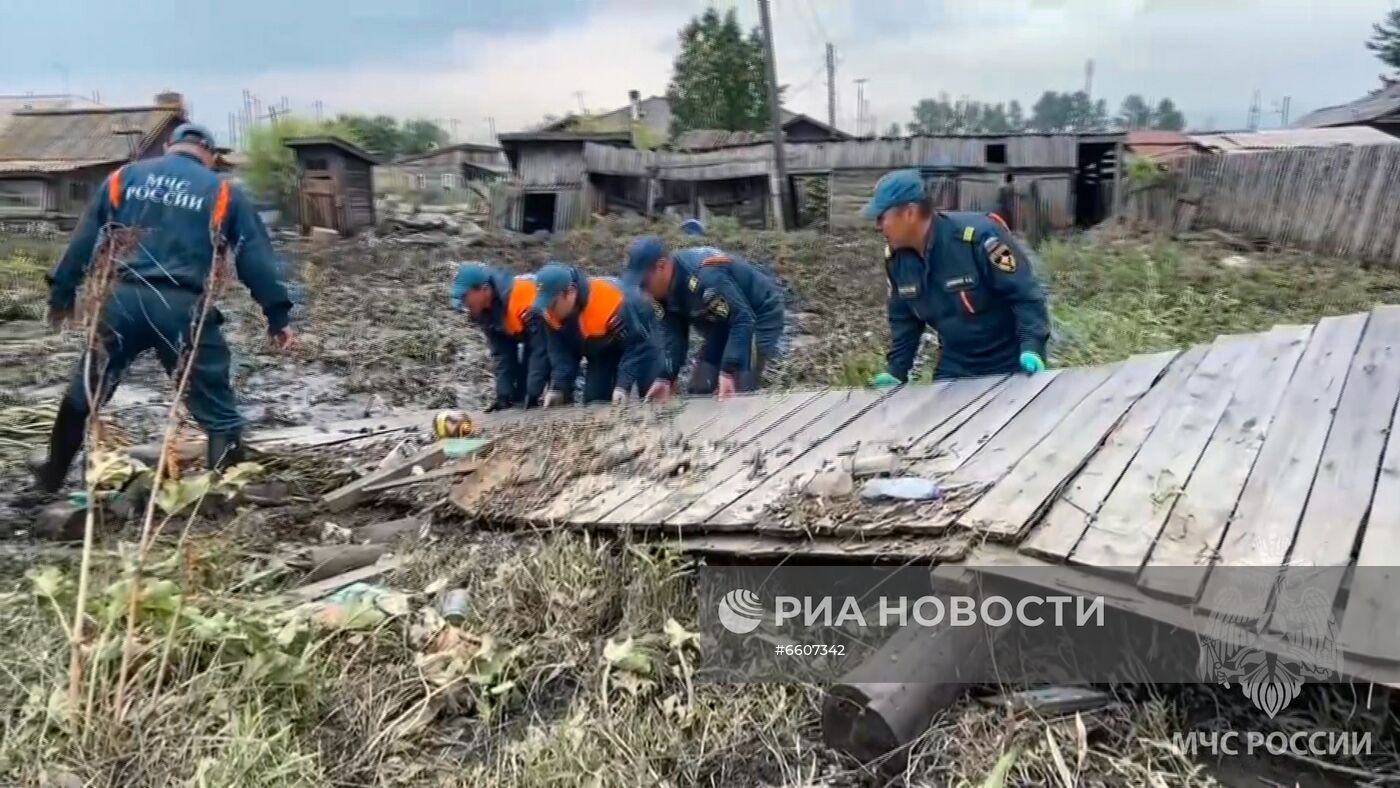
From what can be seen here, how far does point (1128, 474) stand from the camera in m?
3.08

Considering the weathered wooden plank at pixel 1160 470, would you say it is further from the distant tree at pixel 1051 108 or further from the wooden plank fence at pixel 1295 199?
the distant tree at pixel 1051 108

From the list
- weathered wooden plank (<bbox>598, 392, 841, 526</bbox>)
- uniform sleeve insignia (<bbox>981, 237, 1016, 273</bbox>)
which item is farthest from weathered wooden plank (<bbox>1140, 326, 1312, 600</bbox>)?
weathered wooden plank (<bbox>598, 392, 841, 526</bbox>)

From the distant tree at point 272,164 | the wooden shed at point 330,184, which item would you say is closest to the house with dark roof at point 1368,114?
the wooden shed at point 330,184

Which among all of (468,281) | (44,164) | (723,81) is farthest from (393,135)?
(468,281)

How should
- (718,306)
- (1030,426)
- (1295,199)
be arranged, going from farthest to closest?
(1295,199), (718,306), (1030,426)

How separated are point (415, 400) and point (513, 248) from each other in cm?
1379

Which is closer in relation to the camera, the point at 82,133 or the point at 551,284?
the point at 551,284

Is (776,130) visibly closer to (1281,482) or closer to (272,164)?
(272,164)

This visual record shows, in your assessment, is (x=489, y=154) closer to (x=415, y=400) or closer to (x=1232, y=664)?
(x=415, y=400)

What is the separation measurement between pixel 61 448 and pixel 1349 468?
5130 mm

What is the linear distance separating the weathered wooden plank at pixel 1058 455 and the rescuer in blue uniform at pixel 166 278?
349 centimetres

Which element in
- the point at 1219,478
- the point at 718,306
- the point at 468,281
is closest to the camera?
the point at 1219,478

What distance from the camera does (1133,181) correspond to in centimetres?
2262

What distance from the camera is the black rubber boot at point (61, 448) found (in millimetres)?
4785
